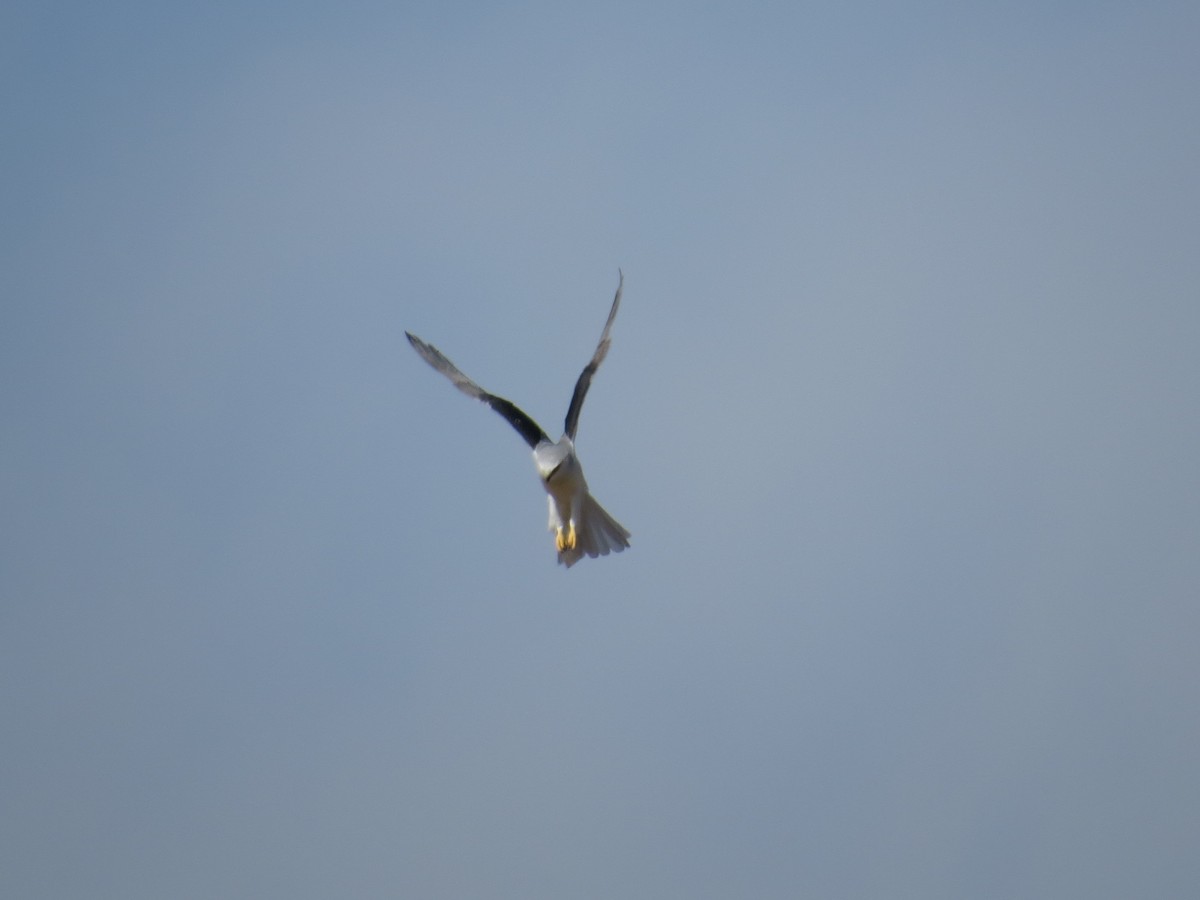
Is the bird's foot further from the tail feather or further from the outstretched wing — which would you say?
the outstretched wing

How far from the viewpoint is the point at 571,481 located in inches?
458

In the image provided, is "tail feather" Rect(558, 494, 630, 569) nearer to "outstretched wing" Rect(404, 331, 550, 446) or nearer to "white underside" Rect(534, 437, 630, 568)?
"white underside" Rect(534, 437, 630, 568)

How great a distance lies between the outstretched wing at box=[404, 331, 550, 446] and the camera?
1238 cm

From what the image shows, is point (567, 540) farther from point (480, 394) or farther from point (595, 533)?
point (480, 394)

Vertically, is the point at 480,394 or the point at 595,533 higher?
the point at 480,394

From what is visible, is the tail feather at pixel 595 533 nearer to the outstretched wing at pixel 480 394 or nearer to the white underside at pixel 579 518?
the white underside at pixel 579 518

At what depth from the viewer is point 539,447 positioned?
1205 centimetres

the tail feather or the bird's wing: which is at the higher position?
the bird's wing

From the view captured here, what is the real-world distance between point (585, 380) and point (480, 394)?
37.4 inches

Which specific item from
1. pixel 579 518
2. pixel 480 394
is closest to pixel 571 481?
pixel 579 518

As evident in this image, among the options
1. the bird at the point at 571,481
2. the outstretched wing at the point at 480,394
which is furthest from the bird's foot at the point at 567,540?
the outstretched wing at the point at 480,394

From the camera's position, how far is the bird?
1164cm

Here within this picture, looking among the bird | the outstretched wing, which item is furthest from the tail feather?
the outstretched wing

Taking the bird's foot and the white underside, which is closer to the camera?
the white underside
